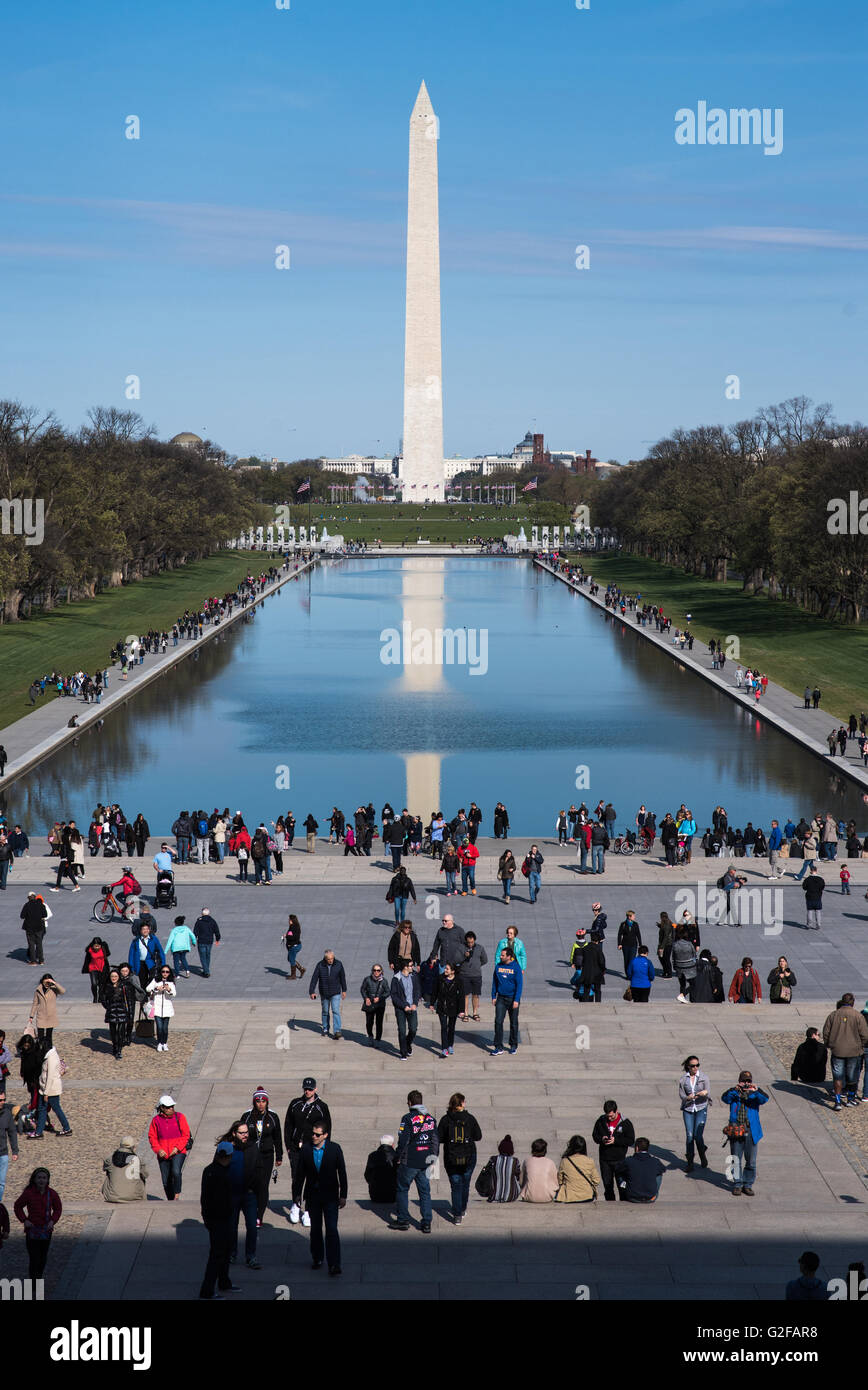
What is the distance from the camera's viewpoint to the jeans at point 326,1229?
39.5 feet

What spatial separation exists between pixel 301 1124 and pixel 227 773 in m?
31.5

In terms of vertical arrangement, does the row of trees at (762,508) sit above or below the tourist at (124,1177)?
above

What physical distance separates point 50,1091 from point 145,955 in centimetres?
471

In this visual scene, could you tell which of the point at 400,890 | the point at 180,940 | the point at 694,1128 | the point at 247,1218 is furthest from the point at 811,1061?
the point at 400,890

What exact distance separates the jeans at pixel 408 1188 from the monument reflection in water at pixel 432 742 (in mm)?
24545

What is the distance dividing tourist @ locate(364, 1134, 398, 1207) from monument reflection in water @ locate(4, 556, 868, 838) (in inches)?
949

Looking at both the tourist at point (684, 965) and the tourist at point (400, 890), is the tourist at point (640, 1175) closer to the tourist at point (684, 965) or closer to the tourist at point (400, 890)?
the tourist at point (684, 965)

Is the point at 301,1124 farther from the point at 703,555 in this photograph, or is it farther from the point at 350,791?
the point at 703,555

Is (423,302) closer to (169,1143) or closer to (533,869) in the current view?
(533,869)

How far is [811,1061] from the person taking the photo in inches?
649

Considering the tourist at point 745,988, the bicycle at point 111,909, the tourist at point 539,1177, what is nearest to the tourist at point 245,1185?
the tourist at point 539,1177

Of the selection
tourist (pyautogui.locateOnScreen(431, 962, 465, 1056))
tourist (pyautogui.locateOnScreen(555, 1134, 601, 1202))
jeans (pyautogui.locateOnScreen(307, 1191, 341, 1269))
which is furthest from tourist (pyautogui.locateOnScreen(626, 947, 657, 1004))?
jeans (pyautogui.locateOnScreen(307, 1191, 341, 1269))

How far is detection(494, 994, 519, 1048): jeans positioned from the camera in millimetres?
18016
